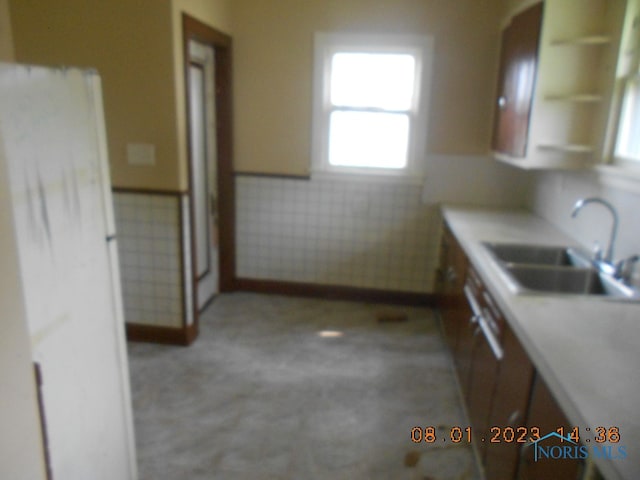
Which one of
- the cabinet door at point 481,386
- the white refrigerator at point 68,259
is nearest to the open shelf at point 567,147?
the cabinet door at point 481,386

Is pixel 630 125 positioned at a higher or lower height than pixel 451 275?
higher

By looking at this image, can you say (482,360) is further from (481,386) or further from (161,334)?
(161,334)

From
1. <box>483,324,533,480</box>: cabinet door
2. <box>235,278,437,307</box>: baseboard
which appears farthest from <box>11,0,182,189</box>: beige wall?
<box>483,324,533,480</box>: cabinet door

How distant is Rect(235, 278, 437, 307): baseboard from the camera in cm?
414

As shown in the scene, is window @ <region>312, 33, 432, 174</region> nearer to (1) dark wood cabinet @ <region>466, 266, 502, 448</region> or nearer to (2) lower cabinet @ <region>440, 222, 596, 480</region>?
(2) lower cabinet @ <region>440, 222, 596, 480</region>

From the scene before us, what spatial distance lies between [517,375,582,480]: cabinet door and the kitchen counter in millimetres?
56

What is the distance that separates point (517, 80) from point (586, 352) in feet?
6.90

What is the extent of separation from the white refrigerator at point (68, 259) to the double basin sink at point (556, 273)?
157 centimetres

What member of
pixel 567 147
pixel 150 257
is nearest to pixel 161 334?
pixel 150 257

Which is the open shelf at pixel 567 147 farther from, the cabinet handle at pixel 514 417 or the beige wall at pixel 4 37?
the beige wall at pixel 4 37

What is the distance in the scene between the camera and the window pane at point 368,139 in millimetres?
3854

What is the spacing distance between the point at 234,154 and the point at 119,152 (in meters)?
1.14

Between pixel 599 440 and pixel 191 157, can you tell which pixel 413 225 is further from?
pixel 599 440

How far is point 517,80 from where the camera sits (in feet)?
9.81
